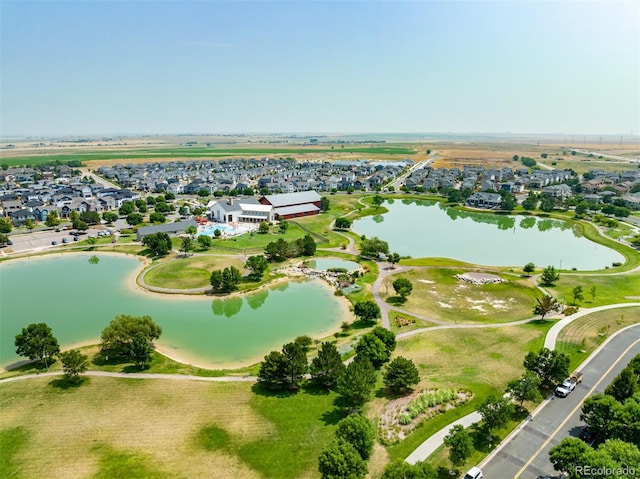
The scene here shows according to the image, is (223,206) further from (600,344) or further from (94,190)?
(600,344)

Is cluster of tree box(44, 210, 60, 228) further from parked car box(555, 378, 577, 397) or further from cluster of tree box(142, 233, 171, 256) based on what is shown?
parked car box(555, 378, 577, 397)

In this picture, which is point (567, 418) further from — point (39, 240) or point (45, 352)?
point (39, 240)

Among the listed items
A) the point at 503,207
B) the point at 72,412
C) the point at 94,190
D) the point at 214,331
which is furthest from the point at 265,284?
the point at 94,190

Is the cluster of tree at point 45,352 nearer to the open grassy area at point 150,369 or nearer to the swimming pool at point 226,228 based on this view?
the open grassy area at point 150,369

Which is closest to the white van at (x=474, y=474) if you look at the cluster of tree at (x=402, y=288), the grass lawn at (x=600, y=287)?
the cluster of tree at (x=402, y=288)

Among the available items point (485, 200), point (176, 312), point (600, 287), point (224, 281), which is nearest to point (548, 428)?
point (600, 287)

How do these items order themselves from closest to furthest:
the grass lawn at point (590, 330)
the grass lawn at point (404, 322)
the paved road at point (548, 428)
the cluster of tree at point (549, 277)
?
the paved road at point (548, 428) → the grass lawn at point (590, 330) → the grass lawn at point (404, 322) → the cluster of tree at point (549, 277)
